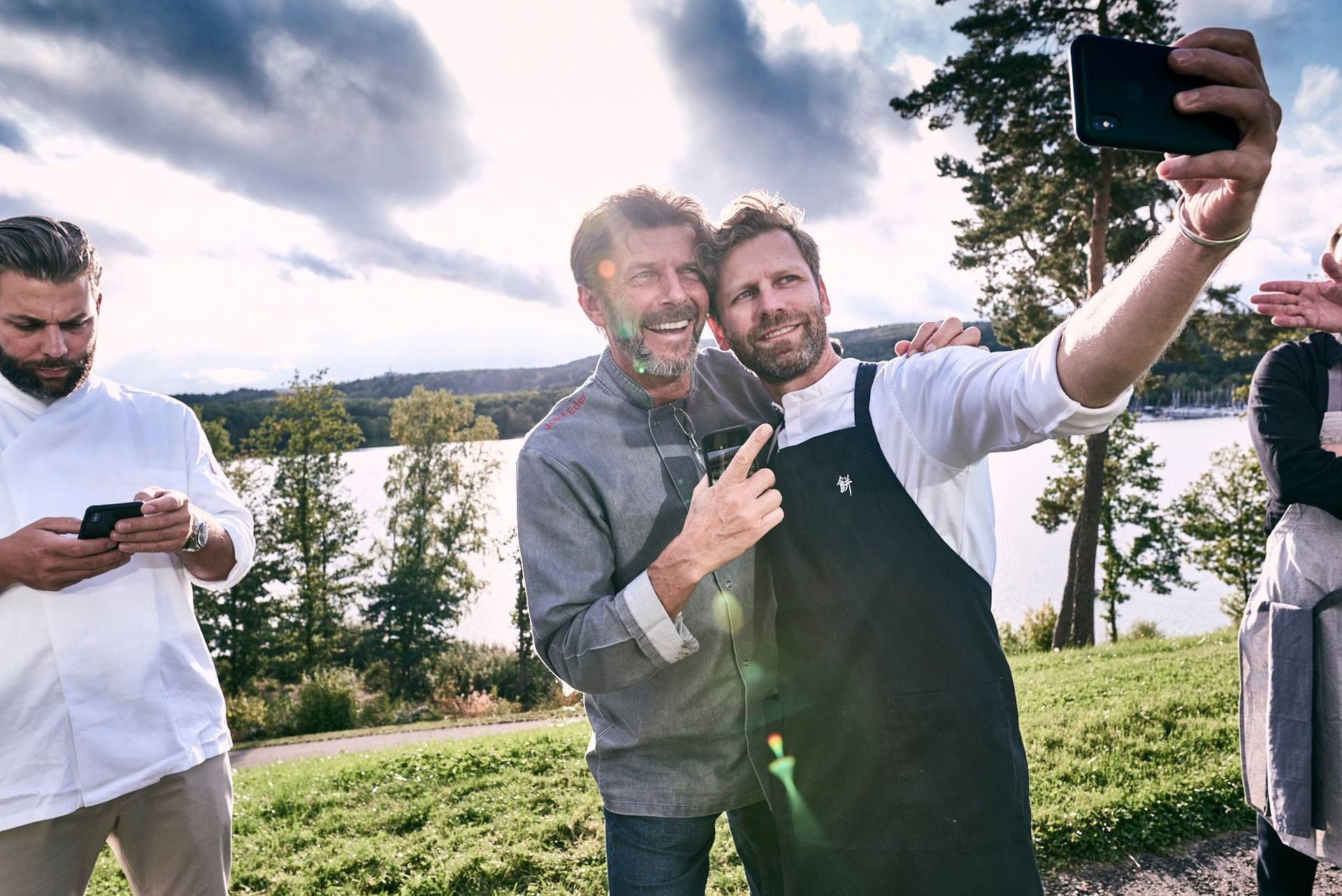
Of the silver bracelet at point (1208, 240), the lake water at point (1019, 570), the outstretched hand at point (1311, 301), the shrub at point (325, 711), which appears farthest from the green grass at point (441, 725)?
the silver bracelet at point (1208, 240)

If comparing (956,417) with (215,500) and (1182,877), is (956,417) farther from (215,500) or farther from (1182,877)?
(1182,877)

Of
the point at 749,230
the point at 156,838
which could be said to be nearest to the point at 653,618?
the point at 749,230

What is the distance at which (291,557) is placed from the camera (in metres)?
31.7

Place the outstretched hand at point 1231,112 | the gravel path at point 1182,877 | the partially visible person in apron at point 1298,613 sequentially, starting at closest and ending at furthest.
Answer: the outstretched hand at point 1231,112
the partially visible person in apron at point 1298,613
the gravel path at point 1182,877

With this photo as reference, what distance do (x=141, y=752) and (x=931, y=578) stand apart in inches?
106

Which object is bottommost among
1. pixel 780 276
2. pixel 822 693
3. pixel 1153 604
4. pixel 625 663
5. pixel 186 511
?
pixel 1153 604

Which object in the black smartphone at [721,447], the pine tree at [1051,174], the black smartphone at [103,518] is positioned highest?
the pine tree at [1051,174]

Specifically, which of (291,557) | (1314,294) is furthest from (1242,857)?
(291,557)

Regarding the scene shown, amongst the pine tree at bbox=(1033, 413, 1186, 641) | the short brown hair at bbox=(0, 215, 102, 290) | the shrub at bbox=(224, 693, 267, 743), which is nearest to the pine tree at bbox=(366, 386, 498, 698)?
the shrub at bbox=(224, 693, 267, 743)

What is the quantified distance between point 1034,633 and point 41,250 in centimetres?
1983

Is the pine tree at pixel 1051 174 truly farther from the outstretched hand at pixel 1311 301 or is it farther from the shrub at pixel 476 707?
the shrub at pixel 476 707

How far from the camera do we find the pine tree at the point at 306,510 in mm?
30656

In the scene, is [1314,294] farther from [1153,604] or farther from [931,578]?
[1153,604]

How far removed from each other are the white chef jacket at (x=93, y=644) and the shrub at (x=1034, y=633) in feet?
58.1
